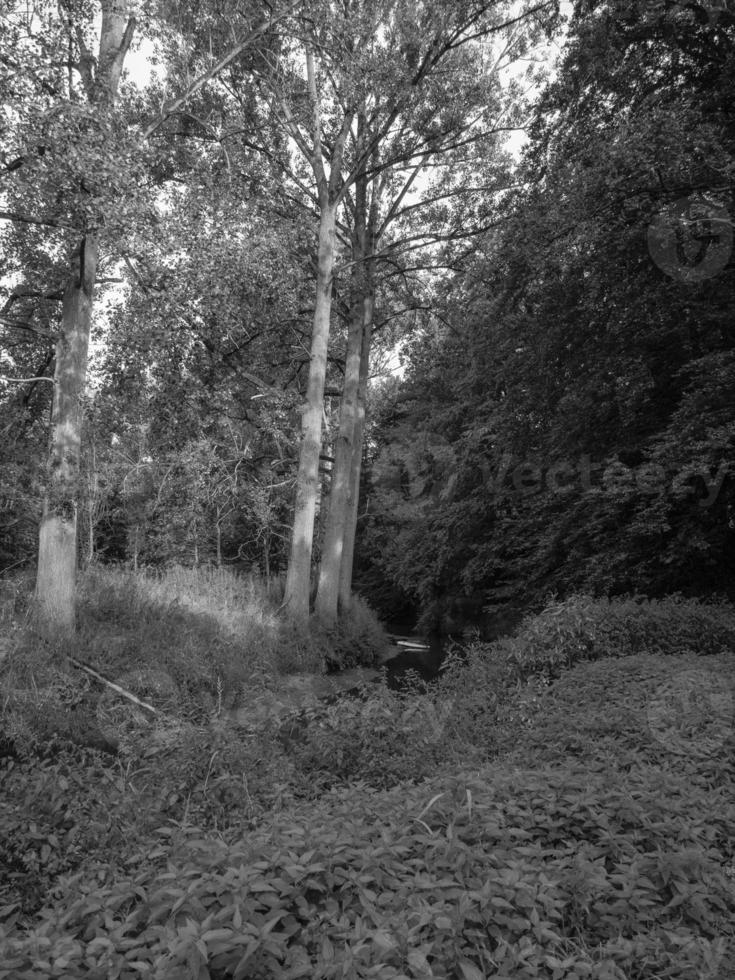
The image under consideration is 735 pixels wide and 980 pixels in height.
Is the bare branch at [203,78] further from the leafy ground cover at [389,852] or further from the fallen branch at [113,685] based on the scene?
the leafy ground cover at [389,852]

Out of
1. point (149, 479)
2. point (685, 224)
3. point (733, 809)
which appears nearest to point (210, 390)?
point (149, 479)

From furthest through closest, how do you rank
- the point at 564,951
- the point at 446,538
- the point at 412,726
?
the point at 446,538 < the point at 412,726 < the point at 564,951

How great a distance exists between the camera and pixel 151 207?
9.36 metres

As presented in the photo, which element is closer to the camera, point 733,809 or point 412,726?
point 733,809

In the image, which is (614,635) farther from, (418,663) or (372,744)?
(418,663)

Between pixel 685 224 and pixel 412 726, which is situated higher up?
pixel 685 224

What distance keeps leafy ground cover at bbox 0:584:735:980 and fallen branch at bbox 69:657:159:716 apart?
1.47 metres

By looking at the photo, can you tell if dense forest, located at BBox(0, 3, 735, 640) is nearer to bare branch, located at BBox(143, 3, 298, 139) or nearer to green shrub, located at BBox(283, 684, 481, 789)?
bare branch, located at BBox(143, 3, 298, 139)

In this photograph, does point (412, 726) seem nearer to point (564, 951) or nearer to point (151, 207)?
point (564, 951)

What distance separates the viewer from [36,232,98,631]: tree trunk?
9.70 metres

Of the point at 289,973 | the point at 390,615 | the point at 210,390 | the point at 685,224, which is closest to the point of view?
the point at 289,973

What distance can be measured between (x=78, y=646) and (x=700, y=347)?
10440 mm

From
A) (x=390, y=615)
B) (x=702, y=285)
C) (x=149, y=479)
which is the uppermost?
(x=702, y=285)

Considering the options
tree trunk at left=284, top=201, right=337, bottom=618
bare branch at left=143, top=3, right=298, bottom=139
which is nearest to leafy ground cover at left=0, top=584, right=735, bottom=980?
bare branch at left=143, top=3, right=298, bottom=139
